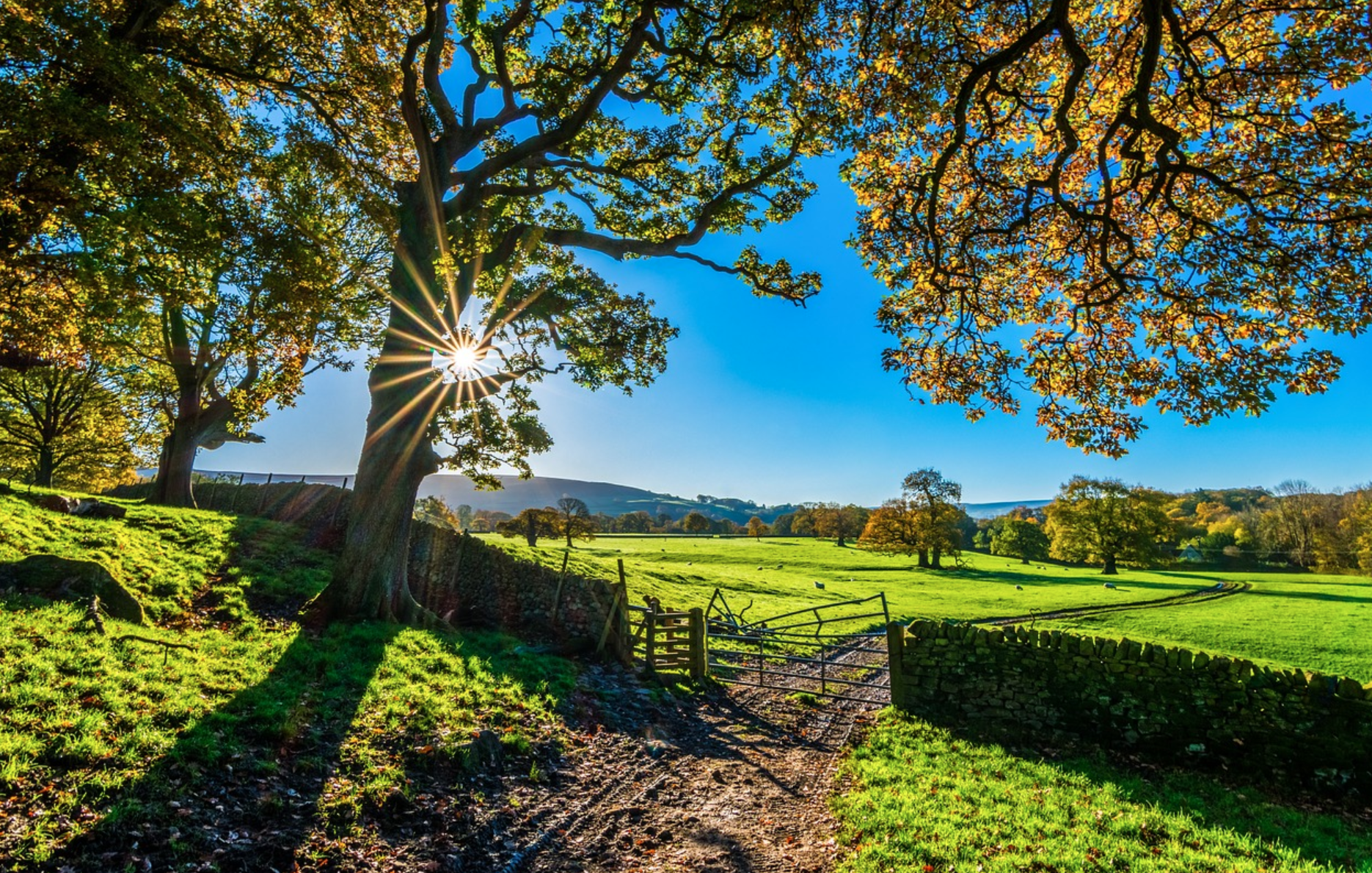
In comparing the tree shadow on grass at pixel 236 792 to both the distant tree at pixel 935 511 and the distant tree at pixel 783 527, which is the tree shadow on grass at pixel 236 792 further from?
the distant tree at pixel 783 527

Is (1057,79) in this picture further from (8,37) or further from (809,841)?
(8,37)

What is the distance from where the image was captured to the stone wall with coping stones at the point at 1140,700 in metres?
8.84

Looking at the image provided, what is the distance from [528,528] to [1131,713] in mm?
40607

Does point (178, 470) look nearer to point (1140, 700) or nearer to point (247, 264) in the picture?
point (247, 264)

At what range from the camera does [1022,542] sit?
79.1 meters

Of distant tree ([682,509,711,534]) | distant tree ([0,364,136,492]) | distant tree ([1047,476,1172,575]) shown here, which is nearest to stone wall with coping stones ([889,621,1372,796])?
distant tree ([0,364,136,492])

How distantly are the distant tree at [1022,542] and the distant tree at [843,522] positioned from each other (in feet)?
64.6

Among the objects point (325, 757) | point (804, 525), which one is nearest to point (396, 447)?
point (325, 757)

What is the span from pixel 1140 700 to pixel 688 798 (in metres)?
8.99

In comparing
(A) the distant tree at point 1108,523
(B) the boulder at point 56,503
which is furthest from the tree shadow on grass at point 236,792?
(A) the distant tree at point 1108,523

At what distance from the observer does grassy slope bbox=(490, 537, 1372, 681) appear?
24592mm

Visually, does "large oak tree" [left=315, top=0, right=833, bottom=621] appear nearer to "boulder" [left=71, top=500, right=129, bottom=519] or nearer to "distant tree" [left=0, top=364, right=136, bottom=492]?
"boulder" [left=71, top=500, right=129, bottom=519]

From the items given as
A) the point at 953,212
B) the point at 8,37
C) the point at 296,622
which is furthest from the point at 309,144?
the point at 953,212

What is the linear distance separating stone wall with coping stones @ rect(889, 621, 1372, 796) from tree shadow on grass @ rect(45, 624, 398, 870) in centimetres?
1102
